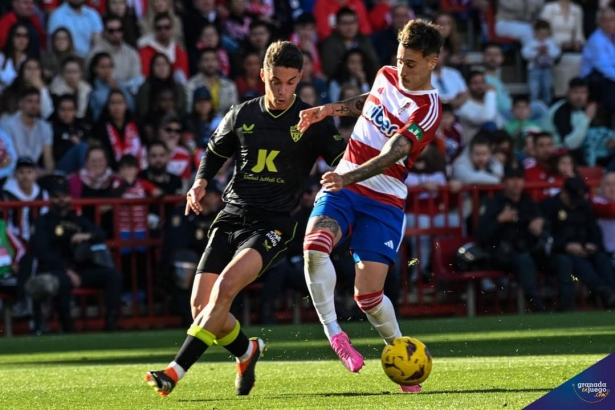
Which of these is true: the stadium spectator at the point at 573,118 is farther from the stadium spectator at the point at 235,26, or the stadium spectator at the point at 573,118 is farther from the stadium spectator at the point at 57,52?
the stadium spectator at the point at 57,52

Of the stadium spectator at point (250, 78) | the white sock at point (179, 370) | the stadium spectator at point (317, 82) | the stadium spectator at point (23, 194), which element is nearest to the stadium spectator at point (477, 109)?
the stadium spectator at point (317, 82)

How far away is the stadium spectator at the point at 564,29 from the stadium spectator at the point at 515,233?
4488 mm

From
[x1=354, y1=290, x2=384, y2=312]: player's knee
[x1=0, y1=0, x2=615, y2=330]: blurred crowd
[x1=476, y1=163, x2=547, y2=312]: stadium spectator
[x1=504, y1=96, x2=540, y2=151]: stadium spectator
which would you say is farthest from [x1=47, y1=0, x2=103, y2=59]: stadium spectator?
[x1=354, y1=290, x2=384, y2=312]: player's knee

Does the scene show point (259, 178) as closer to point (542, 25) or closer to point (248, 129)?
point (248, 129)

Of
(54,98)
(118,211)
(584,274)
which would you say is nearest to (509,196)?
(584,274)

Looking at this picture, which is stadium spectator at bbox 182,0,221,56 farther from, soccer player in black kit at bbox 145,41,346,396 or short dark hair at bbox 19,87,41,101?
soccer player in black kit at bbox 145,41,346,396

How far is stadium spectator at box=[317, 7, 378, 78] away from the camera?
17562 mm

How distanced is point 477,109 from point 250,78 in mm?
3084

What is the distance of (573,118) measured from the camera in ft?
59.5

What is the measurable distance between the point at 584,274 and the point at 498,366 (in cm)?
615

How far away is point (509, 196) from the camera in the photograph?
15422mm

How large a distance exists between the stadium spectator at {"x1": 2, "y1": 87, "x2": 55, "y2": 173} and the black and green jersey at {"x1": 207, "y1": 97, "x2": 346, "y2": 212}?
22.5 feet

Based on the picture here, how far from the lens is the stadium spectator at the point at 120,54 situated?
53.9 ft

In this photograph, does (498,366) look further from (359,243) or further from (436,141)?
(436,141)
